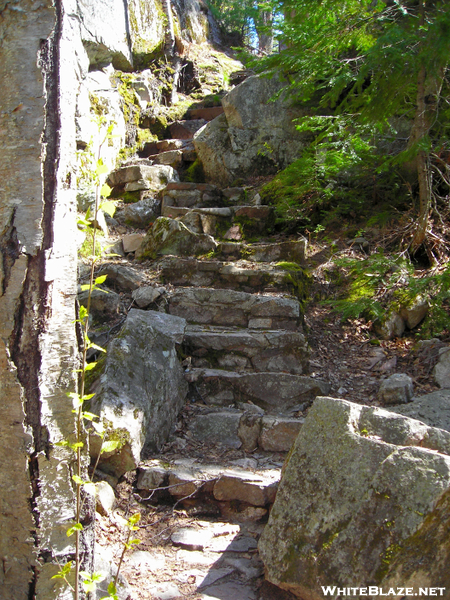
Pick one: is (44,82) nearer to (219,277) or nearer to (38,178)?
(38,178)

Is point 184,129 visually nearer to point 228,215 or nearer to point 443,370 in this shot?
point 228,215

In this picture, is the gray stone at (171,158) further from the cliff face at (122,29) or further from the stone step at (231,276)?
the stone step at (231,276)

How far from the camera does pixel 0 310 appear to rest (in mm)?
1451

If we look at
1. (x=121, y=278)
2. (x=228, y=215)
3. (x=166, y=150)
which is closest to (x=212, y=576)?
(x=121, y=278)

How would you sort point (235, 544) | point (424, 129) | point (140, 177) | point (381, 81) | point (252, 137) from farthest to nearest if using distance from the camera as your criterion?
point (252, 137) < point (140, 177) < point (424, 129) < point (381, 81) < point (235, 544)

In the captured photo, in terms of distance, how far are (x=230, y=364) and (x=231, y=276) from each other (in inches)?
55.6

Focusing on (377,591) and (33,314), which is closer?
(33,314)

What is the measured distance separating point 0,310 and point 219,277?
13.5ft

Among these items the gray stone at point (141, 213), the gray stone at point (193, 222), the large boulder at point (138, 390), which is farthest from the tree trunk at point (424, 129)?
the gray stone at point (141, 213)

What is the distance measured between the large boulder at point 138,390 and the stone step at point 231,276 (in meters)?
1.41

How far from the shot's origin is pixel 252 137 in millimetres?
8773

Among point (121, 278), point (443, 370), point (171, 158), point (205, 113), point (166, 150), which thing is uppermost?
point (205, 113)

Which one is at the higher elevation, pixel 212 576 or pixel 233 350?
→ pixel 233 350

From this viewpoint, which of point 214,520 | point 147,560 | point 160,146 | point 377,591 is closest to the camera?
point 377,591
